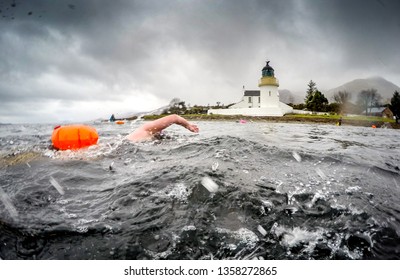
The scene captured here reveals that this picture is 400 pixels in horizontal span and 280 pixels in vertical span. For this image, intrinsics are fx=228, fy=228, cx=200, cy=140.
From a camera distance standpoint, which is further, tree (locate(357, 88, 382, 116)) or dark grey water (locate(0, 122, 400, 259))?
tree (locate(357, 88, 382, 116))

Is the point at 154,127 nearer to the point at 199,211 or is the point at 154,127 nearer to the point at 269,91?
the point at 199,211

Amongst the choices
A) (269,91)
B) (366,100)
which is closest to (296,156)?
(366,100)

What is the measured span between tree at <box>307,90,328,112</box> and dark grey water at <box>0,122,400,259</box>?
4021cm

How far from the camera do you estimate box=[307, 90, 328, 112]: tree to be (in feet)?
127

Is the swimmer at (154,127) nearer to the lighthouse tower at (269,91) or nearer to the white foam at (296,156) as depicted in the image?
the white foam at (296,156)

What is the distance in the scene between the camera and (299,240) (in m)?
1.39

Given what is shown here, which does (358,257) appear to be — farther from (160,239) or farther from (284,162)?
(284,162)

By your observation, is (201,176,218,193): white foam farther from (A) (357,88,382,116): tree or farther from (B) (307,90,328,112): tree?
(B) (307,90,328,112): tree

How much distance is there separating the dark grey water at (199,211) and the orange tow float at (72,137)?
0.57 meters

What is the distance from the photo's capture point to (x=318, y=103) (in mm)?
39281

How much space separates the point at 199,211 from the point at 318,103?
142ft

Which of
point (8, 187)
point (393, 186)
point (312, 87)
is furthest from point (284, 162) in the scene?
point (312, 87)

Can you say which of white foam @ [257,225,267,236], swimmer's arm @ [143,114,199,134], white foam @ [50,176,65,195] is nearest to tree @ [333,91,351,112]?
swimmer's arm @ [143,114,199,134]

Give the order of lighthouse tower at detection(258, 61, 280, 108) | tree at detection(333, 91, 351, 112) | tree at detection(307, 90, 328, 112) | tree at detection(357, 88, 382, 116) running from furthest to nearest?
tree at detection(307, 90, 328, 112)
lighthouse tower at detection(258, 61, 280, 108)
tree at detection(333, 91, 351, 112)
tree at detection(357, 88, 382, 116)
